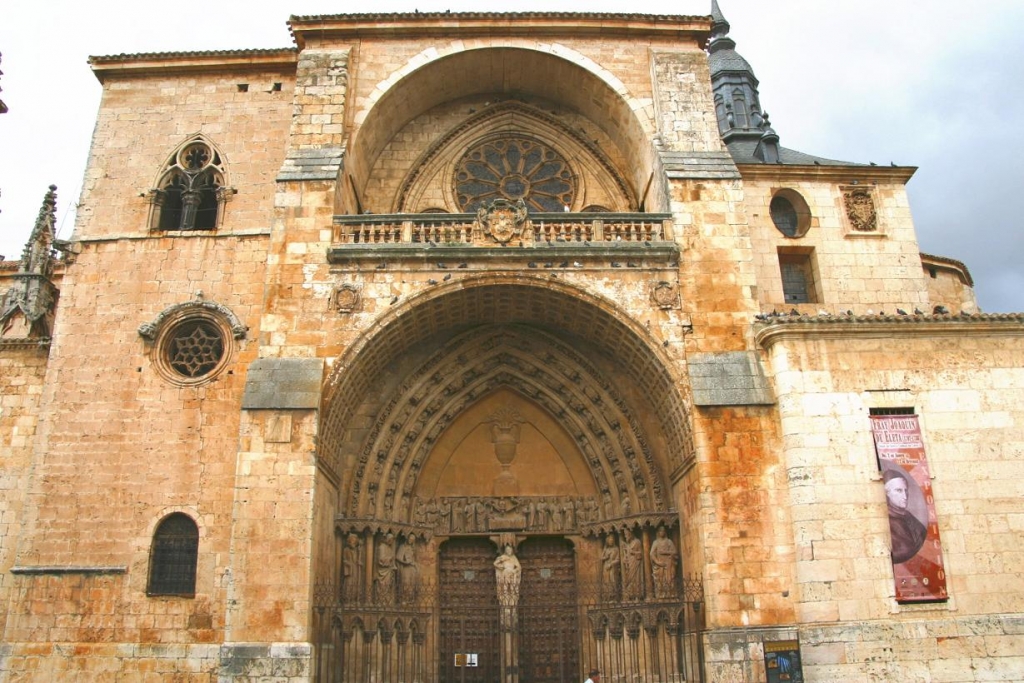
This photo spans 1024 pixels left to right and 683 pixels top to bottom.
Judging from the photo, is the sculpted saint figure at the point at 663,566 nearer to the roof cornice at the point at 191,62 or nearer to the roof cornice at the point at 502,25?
the roof cornice at the point at 502,25

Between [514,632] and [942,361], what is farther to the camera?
[514,632]

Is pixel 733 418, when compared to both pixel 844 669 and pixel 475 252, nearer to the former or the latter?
pixel 844 669

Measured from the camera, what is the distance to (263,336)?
11.0 metres

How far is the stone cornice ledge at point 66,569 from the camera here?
10.8 meters

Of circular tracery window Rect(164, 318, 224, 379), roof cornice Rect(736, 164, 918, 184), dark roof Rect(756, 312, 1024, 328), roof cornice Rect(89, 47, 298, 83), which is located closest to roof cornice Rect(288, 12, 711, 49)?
roof cornice Rect(89, 47, 298, 83)

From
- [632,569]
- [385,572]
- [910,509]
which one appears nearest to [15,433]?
[385,572]

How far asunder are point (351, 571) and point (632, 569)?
394cm

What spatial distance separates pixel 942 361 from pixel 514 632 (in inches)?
269

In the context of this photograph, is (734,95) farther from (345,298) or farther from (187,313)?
(187,313)

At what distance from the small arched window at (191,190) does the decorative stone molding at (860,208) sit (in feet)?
33.2

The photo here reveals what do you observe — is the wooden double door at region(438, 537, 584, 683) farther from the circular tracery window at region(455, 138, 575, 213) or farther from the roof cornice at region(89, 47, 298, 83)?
the roof cornice at region(89, 47, 298, 83)

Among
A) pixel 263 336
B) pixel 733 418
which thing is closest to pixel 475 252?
pixel 263 336

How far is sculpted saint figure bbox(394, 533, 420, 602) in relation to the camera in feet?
38.5

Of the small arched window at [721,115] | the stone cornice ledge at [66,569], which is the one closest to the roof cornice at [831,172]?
the small arched window at [721,115]
